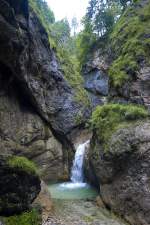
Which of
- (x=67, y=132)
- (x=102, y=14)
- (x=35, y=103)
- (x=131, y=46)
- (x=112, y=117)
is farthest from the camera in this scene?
(x=102, y=14)

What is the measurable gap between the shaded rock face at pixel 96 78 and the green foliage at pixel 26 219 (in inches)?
934

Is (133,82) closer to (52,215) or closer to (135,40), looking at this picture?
(135,40)

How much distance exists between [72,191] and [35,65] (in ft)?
30.1

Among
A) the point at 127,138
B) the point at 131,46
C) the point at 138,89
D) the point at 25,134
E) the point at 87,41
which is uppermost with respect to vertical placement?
the point at 87,41

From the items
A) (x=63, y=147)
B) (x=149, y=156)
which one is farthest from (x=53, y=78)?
(x=149, y=156)

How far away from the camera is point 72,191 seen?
19.3 m

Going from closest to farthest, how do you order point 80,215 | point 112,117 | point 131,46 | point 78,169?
1. point 80,215
2. point 112,117
3. point 131,46
4. point 78,169

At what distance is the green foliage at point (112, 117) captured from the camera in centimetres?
1556

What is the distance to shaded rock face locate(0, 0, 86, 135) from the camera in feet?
52.6

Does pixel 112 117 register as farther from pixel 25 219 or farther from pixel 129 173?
pixel 25 219

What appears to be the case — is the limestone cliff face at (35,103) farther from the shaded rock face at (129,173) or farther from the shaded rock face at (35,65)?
the shaded rock face at (129,173)

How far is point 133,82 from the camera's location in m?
18.9

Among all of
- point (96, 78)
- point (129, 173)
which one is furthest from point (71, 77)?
point (129, 173)

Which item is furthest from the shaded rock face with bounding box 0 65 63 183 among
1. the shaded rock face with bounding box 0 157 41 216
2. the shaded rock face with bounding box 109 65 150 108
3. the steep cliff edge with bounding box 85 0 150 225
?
the shaded rock face with bounding box 0 157 41 216
